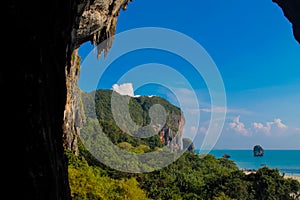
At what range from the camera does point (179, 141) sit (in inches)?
4673

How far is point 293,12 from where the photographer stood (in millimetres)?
11758

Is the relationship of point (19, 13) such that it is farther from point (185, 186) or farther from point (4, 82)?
point (185, 186)

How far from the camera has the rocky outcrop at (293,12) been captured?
11.5 m

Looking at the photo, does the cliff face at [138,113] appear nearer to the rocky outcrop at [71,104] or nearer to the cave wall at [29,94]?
the rocky outcrop at [71,104]

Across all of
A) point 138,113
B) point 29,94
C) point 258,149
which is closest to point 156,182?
point 29,94

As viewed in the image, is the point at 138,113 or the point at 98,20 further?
the point at 138,113

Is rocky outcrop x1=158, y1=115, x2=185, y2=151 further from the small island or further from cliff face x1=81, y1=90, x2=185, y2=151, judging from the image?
the small island

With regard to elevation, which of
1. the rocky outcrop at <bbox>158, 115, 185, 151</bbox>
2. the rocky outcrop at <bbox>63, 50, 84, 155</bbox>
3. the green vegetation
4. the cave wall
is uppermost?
the rocky outcrop at <bbox>158, 115, 185, 151</bbox>

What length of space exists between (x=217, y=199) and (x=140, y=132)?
5109 cm

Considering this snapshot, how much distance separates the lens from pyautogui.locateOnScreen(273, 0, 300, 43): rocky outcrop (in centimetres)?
1145

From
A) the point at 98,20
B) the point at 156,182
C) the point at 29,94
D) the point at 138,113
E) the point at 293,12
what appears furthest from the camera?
the point at 138,113

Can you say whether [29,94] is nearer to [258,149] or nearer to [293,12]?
[293,12]

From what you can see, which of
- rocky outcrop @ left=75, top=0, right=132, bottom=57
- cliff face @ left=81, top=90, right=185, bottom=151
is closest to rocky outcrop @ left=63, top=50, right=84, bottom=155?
rocky outcrop @ left=75, top=0, right=132, bottom=57

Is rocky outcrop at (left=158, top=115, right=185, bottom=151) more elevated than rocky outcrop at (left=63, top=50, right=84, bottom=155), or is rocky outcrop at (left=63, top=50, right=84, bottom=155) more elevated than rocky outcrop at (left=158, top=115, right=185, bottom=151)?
rocky outcrop at (left=158, top=115, right=185, bottom=151)
